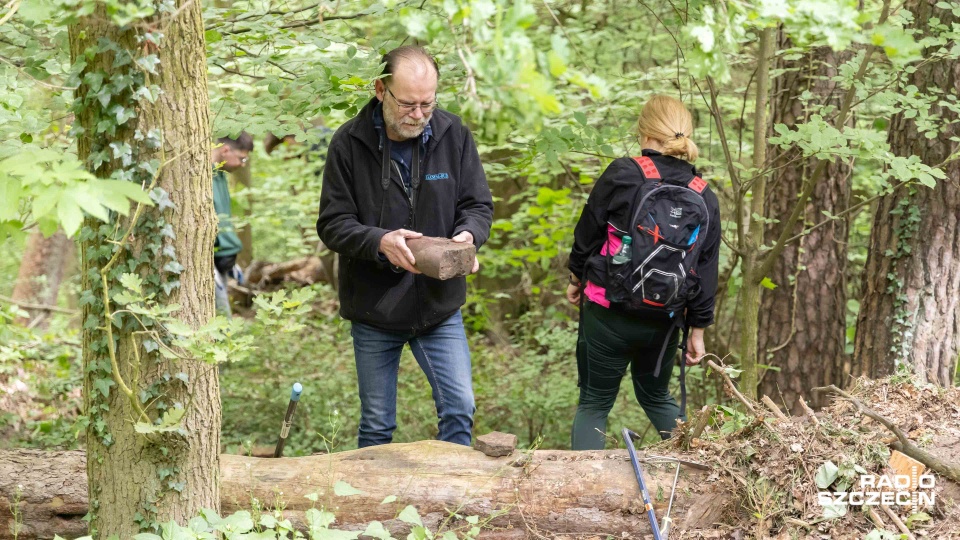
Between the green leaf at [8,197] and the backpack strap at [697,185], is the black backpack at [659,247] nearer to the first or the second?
the backpack strap at [697,185]

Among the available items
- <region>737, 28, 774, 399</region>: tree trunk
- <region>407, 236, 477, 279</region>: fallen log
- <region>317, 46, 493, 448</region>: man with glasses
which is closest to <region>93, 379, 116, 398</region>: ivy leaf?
<region>317, 46, 493, 448</region>: man with glasses

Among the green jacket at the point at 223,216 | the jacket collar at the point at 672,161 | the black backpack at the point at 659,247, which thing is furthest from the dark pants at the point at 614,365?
the green jacket at the point at 223,216

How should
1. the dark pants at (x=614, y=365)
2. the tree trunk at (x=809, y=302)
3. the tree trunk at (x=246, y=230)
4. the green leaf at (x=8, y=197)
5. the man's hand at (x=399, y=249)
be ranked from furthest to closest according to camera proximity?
the tree trunk at (x=246, y=230) → the tree trunk at (x=809, y=302) → the dark pants at (x=614, y=365) → the man's hand at (x=399, y=249) → the green leaf at (x=8, y=197)

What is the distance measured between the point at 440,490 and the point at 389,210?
1274 mm

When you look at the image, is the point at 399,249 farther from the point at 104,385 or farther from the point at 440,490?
the point at 104,385

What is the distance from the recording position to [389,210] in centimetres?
375

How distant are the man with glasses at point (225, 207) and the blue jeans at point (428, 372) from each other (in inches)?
98.2

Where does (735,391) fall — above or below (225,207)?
below

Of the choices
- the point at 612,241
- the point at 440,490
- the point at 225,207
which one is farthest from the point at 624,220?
the point at 225,207

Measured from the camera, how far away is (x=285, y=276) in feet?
34.8

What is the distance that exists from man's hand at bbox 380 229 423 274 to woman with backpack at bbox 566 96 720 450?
3.23ft

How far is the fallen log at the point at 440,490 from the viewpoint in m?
3.35

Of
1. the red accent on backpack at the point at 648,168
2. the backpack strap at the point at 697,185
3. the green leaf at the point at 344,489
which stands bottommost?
the green leaf at the point at 344,489

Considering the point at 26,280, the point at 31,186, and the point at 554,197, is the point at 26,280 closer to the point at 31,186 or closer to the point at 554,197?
the point at 554,197
